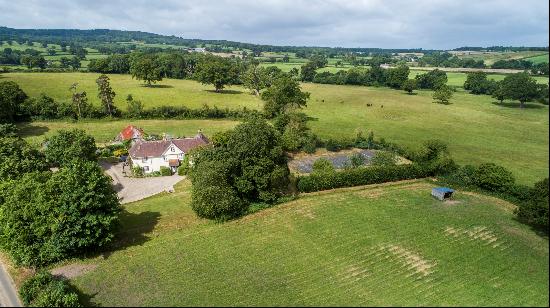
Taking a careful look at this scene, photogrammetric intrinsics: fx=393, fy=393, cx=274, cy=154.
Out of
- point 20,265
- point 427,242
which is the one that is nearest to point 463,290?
point 427,242

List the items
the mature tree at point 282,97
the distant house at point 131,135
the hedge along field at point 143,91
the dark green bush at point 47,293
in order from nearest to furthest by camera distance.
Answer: the dark green bush at point 47,293, the distant house at point 131,135, the mature tree at point 282,97, the hedge along field at point 143,91

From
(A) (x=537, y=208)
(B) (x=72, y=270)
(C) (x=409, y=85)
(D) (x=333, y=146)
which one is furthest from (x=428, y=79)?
(B) (x=72, y=270)

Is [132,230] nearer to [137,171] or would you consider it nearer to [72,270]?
[72,270]

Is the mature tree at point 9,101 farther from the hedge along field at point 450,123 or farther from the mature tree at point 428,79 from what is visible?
the mature tree at point 428,79

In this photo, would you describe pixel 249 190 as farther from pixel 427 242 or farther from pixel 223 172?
pixel 427 242

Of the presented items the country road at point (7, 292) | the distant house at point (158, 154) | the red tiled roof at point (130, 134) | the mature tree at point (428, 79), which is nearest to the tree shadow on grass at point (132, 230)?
the country road at point (7, 292)

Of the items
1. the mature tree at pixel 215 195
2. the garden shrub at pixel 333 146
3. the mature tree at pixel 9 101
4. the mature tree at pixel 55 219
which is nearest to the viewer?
the mature tree at pixel 55 219
